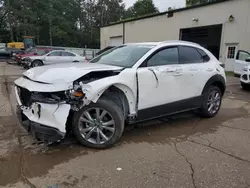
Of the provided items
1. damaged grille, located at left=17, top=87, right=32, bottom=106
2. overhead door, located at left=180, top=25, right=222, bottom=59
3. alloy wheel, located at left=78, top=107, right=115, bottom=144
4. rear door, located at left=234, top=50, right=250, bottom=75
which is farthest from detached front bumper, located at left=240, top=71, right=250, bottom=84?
overhead door, located at left=180, top=25, right=222, bottom=59

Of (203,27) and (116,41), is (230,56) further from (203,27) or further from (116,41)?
(116,41)

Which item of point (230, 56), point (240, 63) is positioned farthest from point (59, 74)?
point (230, 56)

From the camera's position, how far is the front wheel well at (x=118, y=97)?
3.51 metres

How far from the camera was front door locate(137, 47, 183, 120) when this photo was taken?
12.2ft

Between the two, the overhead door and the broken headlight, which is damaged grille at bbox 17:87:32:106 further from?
the overhead door

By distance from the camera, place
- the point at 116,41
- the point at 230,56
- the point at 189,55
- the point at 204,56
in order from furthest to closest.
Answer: the point at 116,41
the point at 230,56
the point at 204,56
the point at 189,55

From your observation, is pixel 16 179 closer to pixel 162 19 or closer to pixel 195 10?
pixel 195 10

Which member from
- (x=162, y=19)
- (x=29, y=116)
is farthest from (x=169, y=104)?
(x=162, y=19)

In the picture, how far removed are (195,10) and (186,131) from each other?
16406mm

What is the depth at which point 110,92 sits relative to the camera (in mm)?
3555

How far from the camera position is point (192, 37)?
22.9 m

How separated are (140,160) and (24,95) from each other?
2.06 metres

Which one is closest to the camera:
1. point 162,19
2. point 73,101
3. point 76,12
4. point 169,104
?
point 73,101

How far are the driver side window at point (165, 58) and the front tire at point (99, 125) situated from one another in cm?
112
